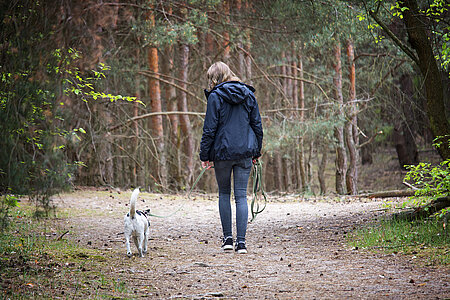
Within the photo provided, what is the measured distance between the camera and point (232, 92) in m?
5.62

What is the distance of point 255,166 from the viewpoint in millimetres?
6539

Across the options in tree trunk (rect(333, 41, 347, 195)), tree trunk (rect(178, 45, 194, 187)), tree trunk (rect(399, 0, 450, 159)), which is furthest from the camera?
tree trunk (rect(333, 41, 347, 195))

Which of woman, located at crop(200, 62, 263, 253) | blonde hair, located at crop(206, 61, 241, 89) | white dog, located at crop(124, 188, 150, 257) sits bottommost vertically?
white dog, located at crop(124, 188, 150, 257)

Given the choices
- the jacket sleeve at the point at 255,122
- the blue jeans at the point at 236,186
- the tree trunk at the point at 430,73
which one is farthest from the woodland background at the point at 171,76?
the jacket sleeve at the point at 255,122

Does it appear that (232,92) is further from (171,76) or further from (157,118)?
(171,76)

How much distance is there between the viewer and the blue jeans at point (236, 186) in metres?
5.69

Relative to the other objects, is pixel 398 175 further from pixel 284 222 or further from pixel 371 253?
pixel 371 253

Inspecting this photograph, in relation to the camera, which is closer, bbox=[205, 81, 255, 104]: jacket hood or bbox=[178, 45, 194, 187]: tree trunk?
bbox=[205, 81, 255, 104]: jacket hood

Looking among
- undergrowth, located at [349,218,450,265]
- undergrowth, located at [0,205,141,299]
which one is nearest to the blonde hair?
undergrowth, located at [0,205,141,299]

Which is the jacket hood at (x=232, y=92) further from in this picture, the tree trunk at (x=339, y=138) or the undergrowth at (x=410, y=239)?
the tree trunk at (x=339, y=138)

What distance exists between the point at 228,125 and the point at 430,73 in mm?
3013

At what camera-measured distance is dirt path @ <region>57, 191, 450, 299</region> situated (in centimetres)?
396

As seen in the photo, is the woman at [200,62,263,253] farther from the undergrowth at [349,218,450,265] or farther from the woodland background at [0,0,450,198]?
the undergrowth at [349,218,450,265]

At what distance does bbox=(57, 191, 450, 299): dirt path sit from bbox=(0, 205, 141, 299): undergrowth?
173mm
